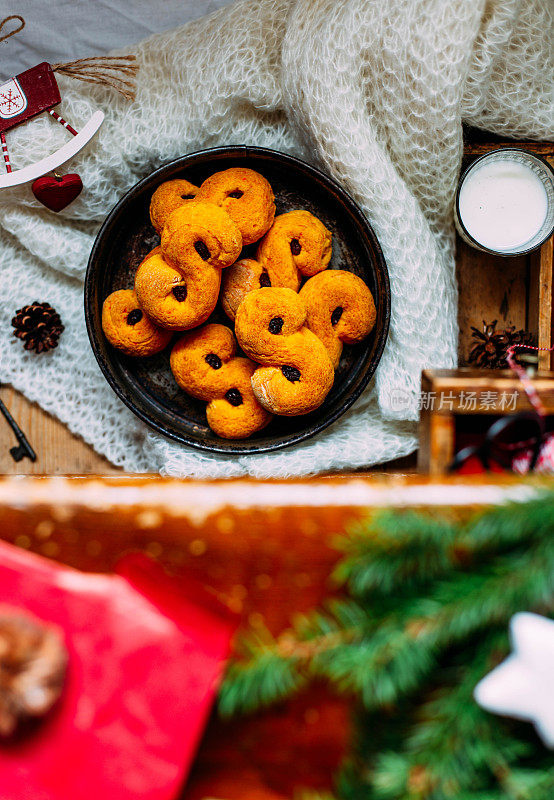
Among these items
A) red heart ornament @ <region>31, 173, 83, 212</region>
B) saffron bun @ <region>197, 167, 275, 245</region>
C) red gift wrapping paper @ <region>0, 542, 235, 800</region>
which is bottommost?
red gift wrapping paper @ <region>0, 542, 235, 800</region>

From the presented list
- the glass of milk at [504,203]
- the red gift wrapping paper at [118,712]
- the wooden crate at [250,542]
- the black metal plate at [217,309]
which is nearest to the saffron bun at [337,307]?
the black metal plate at [217,309]

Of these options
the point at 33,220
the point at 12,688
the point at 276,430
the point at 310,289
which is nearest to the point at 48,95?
the point at 33,220

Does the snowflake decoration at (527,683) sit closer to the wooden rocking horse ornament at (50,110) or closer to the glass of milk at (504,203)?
the glass of milk at (504,203)

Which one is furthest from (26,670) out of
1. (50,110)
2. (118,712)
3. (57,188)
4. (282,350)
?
(50,110)

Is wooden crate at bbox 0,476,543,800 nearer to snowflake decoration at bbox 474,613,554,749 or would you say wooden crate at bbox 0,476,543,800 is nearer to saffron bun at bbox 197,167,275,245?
snowflake decoration at bbox 474,613,554,749

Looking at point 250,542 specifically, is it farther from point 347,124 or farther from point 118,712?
point 347,124

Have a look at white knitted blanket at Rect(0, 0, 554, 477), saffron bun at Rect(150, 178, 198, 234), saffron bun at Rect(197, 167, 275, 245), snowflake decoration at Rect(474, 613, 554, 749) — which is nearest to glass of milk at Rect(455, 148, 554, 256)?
white knitted blanket at Rect(0, 0, 554, 477)
